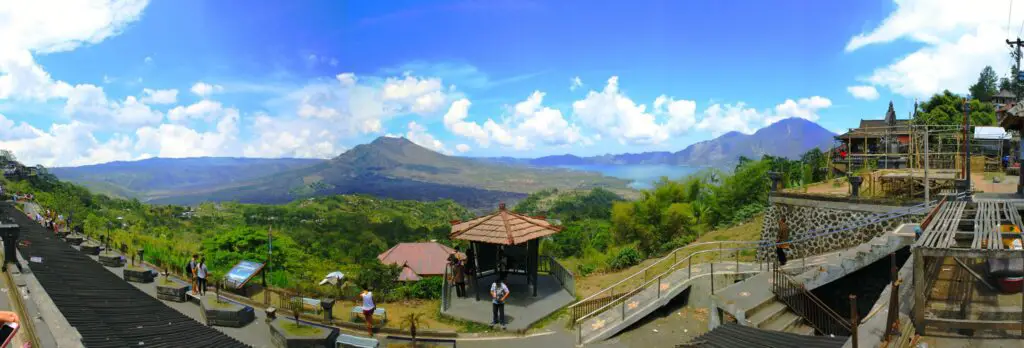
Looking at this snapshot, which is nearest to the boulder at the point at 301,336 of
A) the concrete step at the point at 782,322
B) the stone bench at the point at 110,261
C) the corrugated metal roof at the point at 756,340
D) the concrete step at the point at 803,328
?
the corrugated metal roof at the point at 756,340

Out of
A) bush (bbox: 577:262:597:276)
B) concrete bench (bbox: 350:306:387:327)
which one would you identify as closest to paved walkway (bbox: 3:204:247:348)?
concrete bench (bbox: 350:306:387:327)

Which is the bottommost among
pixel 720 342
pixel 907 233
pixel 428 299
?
pixel 428 299

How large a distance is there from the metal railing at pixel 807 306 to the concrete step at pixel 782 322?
158 millimetres

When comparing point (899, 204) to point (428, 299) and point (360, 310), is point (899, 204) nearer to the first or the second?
point (428, 299)

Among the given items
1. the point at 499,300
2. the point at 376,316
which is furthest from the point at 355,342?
the point at 499,300

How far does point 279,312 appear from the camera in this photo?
1248 cm

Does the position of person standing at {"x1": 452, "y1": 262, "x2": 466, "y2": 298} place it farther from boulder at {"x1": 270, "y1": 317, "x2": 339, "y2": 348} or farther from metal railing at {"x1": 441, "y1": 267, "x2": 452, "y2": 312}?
boulder at {"x1": 270, "y1": 317, "x2": 339, "y2": 348}

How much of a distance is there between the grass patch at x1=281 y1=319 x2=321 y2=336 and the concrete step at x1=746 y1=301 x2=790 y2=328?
8785 millimetres

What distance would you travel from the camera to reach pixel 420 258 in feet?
80.8

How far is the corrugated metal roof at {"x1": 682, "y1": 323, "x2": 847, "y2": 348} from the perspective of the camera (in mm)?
7168

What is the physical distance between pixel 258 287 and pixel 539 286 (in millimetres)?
8646

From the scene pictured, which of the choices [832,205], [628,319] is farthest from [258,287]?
[832,205]

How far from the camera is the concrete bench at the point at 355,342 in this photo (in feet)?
30.6

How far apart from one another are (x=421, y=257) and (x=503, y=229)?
10235 mm
